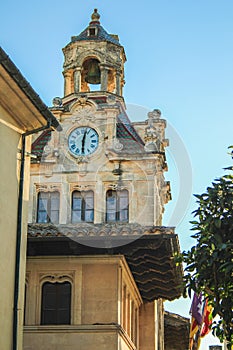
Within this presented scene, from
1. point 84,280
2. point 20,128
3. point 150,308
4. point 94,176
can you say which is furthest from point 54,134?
point 20,128

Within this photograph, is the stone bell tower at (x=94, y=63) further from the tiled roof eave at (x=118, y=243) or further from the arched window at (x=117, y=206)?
the tiled roof eave at (x=118, y=243)

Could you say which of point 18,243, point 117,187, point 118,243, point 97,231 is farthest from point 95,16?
point 18,243

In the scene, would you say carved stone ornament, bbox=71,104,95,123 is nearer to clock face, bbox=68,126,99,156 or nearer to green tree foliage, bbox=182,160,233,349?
clock face, bbox=68,126,99,156

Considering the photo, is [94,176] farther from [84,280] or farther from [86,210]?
[84,280]

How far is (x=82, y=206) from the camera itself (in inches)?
1927

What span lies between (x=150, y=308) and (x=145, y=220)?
8.62 meters

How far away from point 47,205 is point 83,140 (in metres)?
4.08

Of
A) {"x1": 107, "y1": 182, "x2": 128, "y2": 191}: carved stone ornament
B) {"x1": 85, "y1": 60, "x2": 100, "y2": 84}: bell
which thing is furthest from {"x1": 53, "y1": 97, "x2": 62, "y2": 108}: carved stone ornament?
{"x1": 107, "y1": 182, "x2": 128, "y2": 191}: carved stone ornament

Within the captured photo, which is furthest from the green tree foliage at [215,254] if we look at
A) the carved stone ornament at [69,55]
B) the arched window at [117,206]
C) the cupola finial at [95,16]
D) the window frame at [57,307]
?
the cupola finial at [95,16]

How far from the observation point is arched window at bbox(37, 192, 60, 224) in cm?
4906

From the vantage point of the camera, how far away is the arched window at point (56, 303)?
28.1 metres

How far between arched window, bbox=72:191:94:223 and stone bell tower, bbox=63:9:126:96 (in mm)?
6291

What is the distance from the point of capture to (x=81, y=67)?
172ft

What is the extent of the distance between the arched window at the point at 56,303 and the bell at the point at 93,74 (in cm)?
2651
